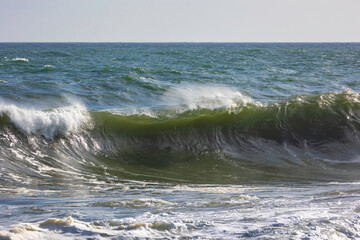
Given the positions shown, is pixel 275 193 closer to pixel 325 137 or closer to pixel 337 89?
pixel 325 137

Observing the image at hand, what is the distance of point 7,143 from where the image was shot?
8836 millimetres

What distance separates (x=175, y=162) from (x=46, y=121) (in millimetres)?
3034

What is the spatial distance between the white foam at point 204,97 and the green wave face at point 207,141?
43 centimetres

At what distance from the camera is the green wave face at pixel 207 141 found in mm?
8203

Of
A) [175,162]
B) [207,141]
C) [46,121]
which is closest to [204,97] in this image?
[207,141]

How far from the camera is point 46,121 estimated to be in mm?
9789

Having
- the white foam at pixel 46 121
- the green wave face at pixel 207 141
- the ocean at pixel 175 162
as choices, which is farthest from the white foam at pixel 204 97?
the white foam at pixel 46 121

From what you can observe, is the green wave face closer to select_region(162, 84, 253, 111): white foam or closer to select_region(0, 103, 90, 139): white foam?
select_region(0, 103, 90, 139): white foam

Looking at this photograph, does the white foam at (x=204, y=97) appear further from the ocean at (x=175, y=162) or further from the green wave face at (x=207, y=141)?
the green wave face at (x=207, y=141)

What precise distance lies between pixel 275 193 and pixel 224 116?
547 centimetres

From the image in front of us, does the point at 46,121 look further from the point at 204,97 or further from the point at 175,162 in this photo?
the point at 204,97

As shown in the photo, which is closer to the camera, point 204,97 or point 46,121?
point 46,121

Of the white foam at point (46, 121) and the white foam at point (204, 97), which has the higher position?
the white foam at point (204, 97)

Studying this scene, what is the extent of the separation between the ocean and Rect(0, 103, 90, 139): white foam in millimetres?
22
